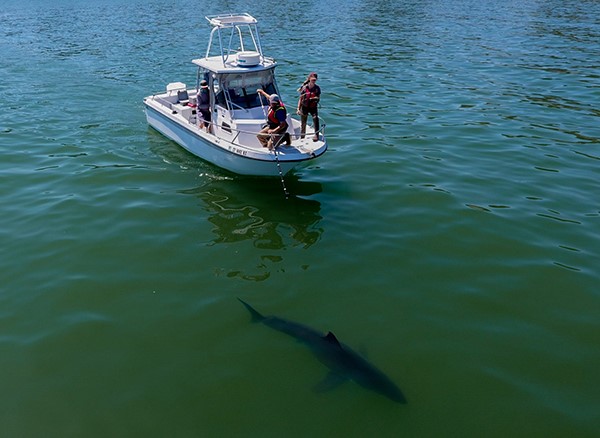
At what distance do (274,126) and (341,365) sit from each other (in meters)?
7.84

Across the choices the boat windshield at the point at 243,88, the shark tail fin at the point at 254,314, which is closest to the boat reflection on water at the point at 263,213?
the shark tail fin at the point at 254,314

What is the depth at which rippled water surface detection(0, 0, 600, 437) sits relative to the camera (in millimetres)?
7812

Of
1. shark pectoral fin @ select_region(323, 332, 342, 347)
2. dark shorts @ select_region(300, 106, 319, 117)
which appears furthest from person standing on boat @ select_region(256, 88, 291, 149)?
shark pectoral fin @ select_region(323, 332, 342, 347)

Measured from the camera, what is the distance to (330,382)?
809 centimetres

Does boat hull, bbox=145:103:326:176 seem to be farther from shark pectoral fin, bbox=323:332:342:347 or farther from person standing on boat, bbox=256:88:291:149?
shark pectoral fin, bbox=323:332:342:347

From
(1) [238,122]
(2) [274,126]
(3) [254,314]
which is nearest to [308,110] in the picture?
(2) [274,126]

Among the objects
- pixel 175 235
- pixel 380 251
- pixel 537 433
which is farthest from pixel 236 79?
pixel 537 433

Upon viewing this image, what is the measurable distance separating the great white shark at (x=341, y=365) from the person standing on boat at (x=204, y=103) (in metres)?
9.51

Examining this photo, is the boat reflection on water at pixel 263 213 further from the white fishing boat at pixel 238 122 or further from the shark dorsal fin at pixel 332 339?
the shark dorsal fin at pixel 332 339

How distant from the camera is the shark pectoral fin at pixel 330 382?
800cm

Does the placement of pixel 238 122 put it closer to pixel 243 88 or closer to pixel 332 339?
pixel 243 88

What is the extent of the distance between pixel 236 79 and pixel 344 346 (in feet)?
33.9

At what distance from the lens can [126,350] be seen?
8836 millimetres

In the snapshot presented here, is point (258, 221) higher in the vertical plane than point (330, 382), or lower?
higher
